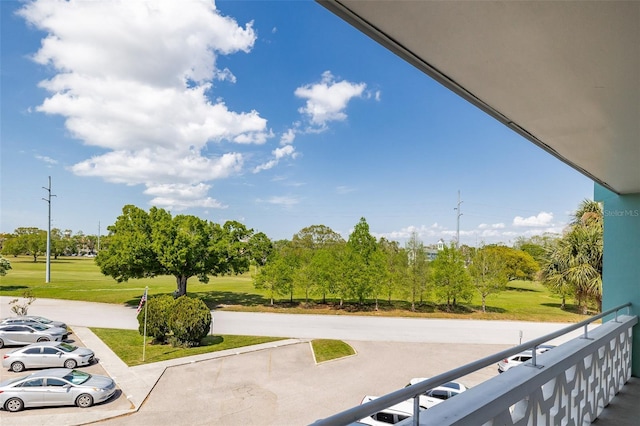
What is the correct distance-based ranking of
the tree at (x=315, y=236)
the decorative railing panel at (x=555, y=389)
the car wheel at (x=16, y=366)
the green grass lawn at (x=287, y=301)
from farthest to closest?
the tree at (x=315, y=236)
the green grass lawn at (x=287, y=301)
the car wheel at (x=16, y=366)
the decorative railing panel at (x=555, y=389)

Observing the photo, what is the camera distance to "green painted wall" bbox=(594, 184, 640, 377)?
260 cm

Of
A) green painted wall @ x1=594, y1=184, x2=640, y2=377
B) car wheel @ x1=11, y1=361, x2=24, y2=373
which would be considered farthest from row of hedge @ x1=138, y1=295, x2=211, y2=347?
green painted wall @ x1=594, y1=184, x2=640, y2=377

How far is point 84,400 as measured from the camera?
5344mm

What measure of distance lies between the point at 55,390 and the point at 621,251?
7.23 meters

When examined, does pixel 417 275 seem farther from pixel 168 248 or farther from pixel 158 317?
pixel 168 248

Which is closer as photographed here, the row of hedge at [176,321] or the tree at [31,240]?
the row of hedge at [176,321]

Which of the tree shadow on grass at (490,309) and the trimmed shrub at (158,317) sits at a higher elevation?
the trimmed shrub at (158,317)

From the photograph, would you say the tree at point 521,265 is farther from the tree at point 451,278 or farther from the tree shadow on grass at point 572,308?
the tree at point 451,278

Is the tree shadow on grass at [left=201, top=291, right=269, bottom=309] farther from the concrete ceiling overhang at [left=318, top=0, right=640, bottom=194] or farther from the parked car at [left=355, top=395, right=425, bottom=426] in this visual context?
the concrete ceiling overhang at [left=318, top=0, right=640, bottom=194]

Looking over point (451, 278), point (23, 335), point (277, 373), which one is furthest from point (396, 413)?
point (451, 278)

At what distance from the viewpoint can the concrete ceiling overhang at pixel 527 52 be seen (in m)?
0.65

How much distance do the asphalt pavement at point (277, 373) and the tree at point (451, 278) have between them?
2.02 metres

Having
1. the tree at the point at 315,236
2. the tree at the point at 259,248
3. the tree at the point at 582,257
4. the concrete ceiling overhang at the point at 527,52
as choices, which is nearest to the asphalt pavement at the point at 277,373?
the tree at the point at 582,257

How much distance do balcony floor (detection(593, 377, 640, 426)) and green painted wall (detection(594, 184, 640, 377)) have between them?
1.23 ft
